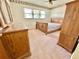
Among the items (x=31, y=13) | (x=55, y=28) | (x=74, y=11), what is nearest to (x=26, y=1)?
(x=31, y=13)

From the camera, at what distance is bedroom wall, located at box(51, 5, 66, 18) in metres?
7.60

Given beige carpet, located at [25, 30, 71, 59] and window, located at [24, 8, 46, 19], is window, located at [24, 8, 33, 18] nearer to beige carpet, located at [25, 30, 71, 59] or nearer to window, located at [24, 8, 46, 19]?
window, located at [24, 8, 46, 19]

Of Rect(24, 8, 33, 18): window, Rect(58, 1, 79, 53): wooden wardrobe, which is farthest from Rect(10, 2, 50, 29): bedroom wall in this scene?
Rect(58, 1, 79, 53): wooden wardrobe

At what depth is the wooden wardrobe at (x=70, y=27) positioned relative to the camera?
8.71ft

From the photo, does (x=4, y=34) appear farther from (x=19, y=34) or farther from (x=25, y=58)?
(x=25, y=58)

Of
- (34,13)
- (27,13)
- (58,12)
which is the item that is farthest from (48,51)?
(58,12)

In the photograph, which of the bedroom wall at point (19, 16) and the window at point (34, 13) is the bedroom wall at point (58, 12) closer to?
the window at point (34, 13)

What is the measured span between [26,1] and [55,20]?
3.63 meters

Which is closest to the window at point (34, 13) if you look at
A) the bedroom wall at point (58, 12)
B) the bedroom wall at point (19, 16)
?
the bedroom wall at point (19, 16)

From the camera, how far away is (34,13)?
7707 millimetres

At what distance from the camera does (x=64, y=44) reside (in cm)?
313

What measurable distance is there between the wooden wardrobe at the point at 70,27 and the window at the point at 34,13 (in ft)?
15.2

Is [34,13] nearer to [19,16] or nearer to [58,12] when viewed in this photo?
[19,16]

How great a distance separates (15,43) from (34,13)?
6.05 m
